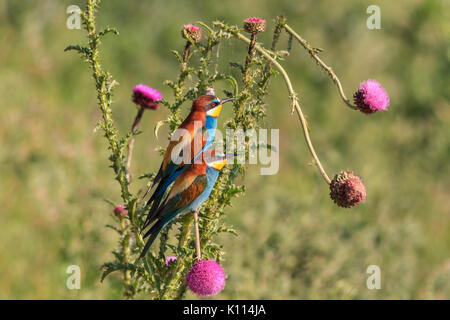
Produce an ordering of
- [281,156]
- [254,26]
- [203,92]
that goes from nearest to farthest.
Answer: [254,26], [203,92], [281,156]

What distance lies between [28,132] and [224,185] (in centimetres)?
328

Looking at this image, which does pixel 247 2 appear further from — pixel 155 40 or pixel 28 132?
pixel 28 132

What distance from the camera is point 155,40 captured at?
27.7 feet

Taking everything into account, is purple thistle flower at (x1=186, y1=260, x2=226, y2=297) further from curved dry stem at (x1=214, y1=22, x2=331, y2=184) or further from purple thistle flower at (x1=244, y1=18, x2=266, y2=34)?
purple thistle flower at (x1=244, y1=18, x2=266, y2=34)

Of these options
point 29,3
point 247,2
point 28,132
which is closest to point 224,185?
point 28,132

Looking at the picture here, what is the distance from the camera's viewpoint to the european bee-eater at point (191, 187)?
1.45 metres

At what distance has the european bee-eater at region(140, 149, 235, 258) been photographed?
145 centimetres

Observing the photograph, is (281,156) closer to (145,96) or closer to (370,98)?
(145,96)

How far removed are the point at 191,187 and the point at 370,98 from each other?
0.62m

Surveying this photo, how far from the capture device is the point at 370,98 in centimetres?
163

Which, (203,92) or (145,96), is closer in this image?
(203,92)

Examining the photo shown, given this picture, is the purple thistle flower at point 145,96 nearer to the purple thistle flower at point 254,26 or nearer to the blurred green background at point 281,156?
the blurred green background at point 281,156

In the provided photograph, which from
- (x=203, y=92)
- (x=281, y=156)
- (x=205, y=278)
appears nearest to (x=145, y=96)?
(x=203, y=92)

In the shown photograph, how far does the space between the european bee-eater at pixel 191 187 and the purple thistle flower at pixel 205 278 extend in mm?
159
